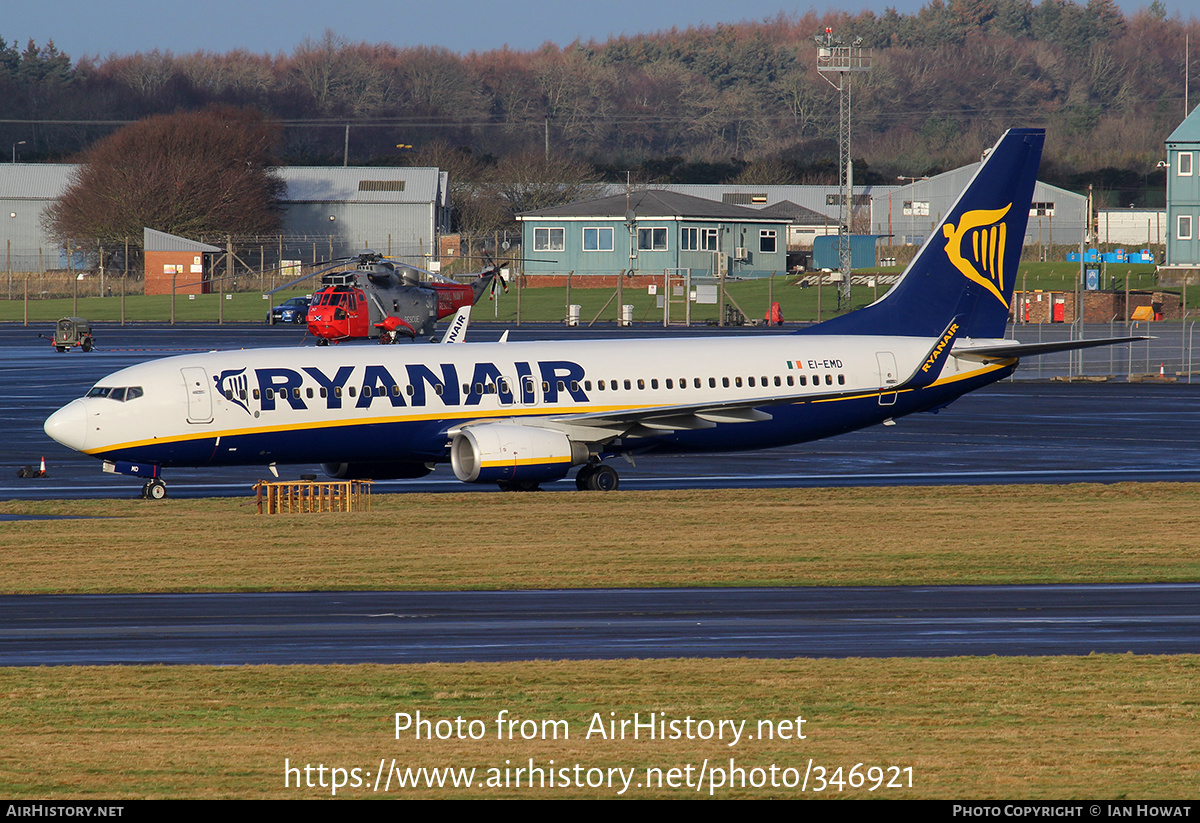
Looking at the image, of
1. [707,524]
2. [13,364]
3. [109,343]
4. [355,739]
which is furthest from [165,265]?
[355,739]

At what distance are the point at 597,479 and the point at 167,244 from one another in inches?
4253

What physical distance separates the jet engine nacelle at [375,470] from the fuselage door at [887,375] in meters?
11.6

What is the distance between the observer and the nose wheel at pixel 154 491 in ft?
117

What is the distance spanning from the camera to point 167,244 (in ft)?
447

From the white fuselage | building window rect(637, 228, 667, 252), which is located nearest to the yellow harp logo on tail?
the white fuselage

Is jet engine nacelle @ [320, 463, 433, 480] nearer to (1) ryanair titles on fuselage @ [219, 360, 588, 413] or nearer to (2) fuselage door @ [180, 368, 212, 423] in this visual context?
(1) ryanair titles on fuselage @ [219, 360, 588, 413]

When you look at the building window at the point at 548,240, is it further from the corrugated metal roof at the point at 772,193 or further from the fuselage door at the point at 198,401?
the fuselage door at the point at 198,401

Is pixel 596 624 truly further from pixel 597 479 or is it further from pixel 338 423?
pixel 597 479

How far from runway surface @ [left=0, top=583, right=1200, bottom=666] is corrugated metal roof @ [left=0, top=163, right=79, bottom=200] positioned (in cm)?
14451

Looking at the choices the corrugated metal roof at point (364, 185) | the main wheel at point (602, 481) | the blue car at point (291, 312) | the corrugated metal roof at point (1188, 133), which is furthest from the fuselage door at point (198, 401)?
the corrugated metal roof at point (364, 185)

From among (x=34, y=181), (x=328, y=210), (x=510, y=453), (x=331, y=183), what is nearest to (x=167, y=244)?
(x=328, y=210)

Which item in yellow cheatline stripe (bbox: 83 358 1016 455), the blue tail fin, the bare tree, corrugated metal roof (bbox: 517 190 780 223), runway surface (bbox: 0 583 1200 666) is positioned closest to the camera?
runway surface (bbox: 0 583 1200 666)

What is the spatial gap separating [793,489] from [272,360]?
12.6 m

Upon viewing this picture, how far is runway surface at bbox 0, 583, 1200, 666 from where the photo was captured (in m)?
17.8
